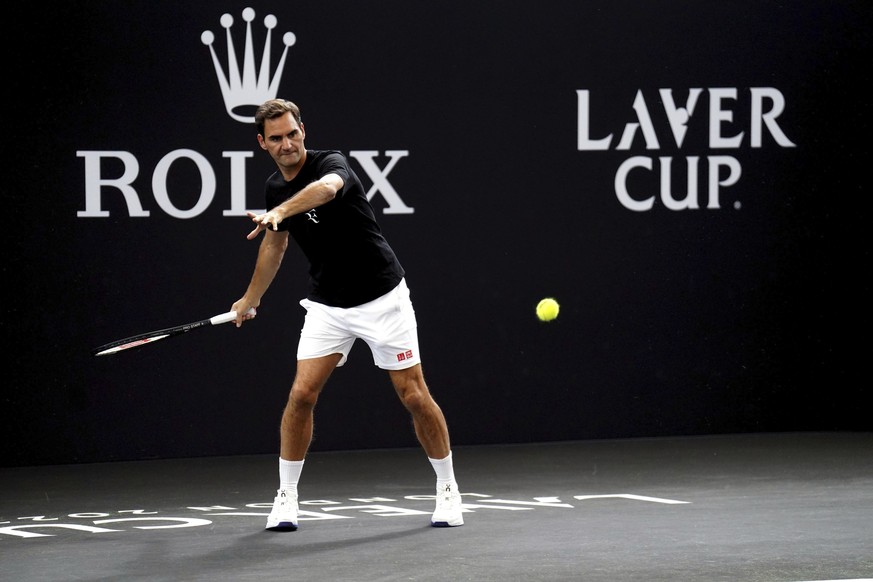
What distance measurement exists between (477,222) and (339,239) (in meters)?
2.01

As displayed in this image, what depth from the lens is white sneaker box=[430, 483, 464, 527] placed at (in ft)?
15.5

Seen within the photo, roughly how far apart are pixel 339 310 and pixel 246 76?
75.7 inches

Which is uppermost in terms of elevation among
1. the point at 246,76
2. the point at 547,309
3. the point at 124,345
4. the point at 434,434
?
the point at 246,76

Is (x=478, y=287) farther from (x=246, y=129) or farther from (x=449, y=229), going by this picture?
(x=246, y=129)

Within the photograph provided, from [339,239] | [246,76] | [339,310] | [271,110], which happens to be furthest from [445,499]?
[246,76]

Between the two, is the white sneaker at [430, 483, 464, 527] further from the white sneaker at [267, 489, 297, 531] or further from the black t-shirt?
the black t-shirt

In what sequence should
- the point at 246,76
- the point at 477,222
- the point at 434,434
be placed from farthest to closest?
the point at 477,222 < the point at 246,76 < the point at 434,434

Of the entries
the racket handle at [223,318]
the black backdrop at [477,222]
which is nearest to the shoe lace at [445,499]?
the racket handle at [223,318]

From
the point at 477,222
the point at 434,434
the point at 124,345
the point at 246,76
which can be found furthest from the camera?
the point at 477,222

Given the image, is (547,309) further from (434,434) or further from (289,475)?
(289,475)

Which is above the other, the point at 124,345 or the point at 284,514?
the point at 124,345

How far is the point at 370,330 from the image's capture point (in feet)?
15.5

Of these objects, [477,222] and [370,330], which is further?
[477,222]

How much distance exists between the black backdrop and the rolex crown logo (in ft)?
0.11
